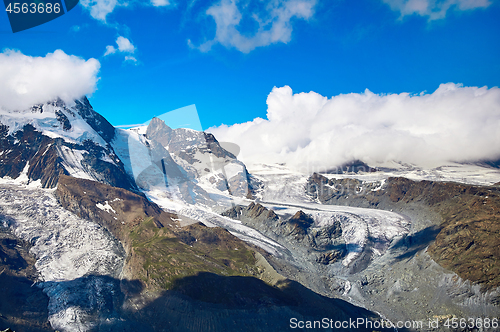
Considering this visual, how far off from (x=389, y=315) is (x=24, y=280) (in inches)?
4623

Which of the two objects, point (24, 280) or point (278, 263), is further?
point (278, 263)

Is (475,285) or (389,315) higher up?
(475,285)

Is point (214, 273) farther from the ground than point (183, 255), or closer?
closer

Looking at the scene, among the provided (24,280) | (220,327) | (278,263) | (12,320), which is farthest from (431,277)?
(24,280)

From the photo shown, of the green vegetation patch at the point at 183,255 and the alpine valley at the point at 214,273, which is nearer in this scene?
the alpine valley at the point at 214,273

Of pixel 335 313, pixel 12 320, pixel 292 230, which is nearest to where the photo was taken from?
pixel 12 320

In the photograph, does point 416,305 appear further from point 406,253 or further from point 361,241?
point 361,241

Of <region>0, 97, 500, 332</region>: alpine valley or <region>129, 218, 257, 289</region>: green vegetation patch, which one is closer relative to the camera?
<region>0, 97, 500, 332</region>: alpine valley

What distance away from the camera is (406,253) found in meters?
142

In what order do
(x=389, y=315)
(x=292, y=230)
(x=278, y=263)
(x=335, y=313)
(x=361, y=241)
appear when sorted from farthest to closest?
1. (x=292, y=230)
2. (x=361, y=241)
3. (x=278, y=263)
4. (x=389, y=315)
5. (x=335, y=313)

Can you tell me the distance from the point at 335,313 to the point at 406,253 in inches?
2885

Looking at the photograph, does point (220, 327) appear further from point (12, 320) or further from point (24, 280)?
point (24, 280)

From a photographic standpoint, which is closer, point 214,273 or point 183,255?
point 214,273

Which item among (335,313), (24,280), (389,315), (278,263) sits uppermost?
(24,280)
